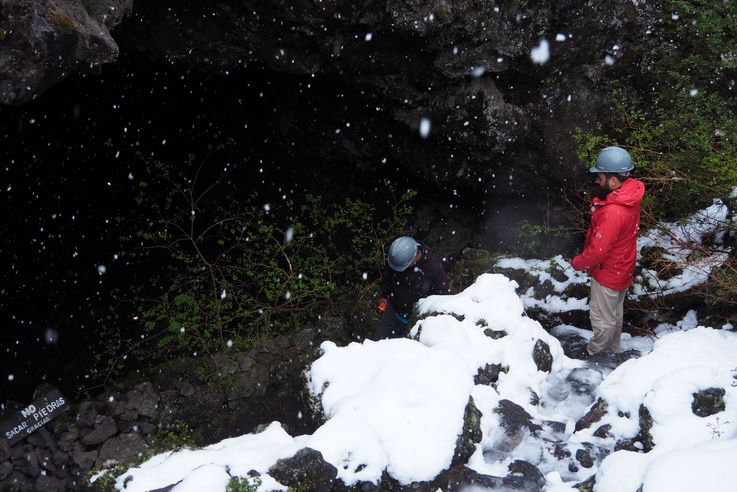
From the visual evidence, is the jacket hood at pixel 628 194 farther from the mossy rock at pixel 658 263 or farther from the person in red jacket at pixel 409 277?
the person in red jacket at pixel 409 277

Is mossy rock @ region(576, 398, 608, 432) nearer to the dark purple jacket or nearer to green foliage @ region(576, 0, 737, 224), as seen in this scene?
the dark purple jacket

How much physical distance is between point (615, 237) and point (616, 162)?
2.08 ft

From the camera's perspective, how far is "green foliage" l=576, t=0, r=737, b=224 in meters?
5.60

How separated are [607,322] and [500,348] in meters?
1.38

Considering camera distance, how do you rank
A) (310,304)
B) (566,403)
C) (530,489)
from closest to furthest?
(530,489)
(566,403)
(310,304)

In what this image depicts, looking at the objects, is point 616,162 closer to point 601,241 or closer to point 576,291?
point 601,241

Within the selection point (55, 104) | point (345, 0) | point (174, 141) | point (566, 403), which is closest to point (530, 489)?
point (566, 403)

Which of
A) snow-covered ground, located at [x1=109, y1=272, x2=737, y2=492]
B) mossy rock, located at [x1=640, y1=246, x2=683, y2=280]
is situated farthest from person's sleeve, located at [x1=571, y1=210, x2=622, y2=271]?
mossy rock, located at [x1=640, y1=246, x2=683, y2=280]

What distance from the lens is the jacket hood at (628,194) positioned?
Result: 14.2 feet

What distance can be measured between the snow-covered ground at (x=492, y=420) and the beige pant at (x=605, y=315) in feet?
2.45

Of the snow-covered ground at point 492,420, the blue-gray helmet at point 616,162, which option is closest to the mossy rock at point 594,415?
the snow-covered ground at point 492,420

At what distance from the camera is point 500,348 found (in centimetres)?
426

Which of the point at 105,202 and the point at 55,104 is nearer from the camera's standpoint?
the point at 55,104

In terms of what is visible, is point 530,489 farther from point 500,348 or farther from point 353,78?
point 353,78
